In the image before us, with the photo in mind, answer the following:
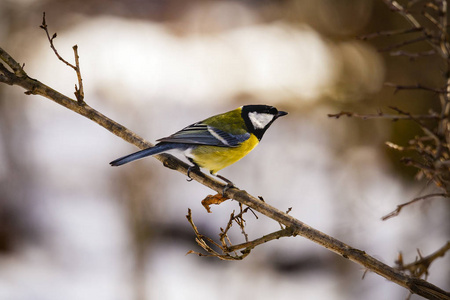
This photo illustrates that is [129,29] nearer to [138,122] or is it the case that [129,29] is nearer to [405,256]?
[138,122]

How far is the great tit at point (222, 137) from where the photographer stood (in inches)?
69.9

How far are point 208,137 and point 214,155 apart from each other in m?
0.09

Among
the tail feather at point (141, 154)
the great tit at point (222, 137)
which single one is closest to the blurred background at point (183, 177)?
the great tit at point (222, 137)

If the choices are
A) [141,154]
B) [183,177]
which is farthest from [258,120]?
[183,177]

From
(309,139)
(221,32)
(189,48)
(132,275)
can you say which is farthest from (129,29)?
(132,275)

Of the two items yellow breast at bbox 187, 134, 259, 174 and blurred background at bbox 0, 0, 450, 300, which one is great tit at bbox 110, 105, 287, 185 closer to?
yellow breast at bbox 187, 134, 259, 174

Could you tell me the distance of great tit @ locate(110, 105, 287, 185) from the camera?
5.82 feet

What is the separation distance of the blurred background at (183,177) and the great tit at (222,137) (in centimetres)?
130

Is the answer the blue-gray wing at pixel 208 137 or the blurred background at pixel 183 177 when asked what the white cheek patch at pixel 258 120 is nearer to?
the blue-gray wing at pixel 208 137

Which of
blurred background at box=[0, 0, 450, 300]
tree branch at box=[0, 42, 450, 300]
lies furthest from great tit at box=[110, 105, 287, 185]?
blurred background at box=[0, 0, 450, 300]

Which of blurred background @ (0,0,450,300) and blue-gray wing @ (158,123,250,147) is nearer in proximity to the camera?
blue-gray wing @ (158,123,250,147)

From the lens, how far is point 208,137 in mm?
1844

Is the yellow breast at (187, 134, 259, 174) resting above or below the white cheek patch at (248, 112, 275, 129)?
below

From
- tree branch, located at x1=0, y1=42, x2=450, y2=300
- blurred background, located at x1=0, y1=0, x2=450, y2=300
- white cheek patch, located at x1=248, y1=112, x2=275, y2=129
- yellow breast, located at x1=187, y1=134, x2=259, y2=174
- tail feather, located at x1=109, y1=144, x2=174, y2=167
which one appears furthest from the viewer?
blurred background, located at x1=0, y1=0, x2=450, y2=300
